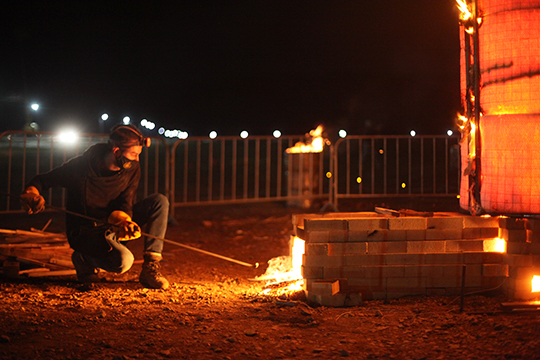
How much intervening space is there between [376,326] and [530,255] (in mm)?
1633

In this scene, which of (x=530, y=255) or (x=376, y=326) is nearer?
(x=376, y=326)

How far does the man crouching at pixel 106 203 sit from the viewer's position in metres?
4.94

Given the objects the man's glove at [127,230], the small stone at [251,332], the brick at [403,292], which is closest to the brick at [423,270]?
the brick at [403,292]

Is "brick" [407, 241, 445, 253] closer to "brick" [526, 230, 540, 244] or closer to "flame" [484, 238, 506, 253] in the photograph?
"flame" [484, 238, 506, 253]

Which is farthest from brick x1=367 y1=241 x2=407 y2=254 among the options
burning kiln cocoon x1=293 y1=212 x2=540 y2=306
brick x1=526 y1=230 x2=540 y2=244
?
brick x1=526 y1=230 x2=540 y2=244

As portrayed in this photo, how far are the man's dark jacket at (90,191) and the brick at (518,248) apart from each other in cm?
345

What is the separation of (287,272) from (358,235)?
1.46 metres

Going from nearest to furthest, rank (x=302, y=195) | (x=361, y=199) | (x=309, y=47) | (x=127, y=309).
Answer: (x=127, y=309) < (x=302, y=195) < (x=361, y=199) < (x=309, y=47)

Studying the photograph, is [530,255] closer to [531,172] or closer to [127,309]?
[531,172]

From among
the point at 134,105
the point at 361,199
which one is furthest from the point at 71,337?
the point at 134,105

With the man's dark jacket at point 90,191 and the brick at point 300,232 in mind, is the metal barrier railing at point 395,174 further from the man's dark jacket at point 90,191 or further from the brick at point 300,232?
the man's dark jacket at point 90,191

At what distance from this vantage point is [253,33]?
32344 mm

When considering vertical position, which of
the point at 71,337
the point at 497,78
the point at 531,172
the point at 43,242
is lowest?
the point at 71,337

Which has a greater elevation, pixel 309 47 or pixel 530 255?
pixel 309 47
